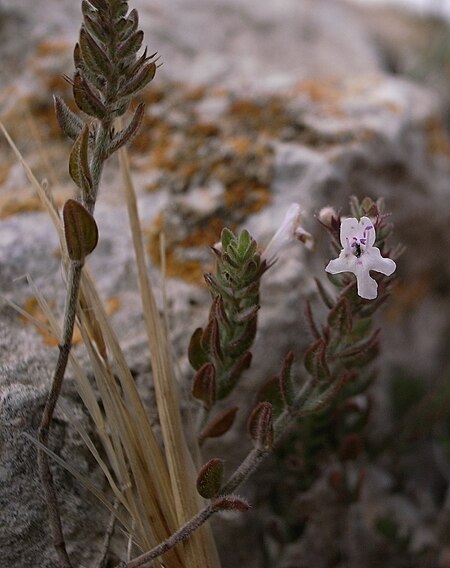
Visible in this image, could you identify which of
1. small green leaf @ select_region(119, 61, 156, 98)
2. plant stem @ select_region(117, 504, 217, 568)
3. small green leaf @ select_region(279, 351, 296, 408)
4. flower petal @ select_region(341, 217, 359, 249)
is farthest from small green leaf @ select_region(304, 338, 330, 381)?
small green leaf @ select_region(119, 61, 156, 98)

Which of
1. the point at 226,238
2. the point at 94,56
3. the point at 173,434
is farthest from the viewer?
the point at 173,434

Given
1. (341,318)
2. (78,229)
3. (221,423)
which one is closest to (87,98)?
(78,229)

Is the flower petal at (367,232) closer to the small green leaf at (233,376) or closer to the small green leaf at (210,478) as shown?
the small green leaf at (233,376)

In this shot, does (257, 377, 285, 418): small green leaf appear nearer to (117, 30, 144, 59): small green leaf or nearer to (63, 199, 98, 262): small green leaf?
(63, 199, 98, 262): small green leaf

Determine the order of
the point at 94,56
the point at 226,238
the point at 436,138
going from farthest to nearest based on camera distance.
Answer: the point at 436,138 → the point at 226,238 → the point at 94,56

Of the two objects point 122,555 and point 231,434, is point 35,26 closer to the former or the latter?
point 231,434

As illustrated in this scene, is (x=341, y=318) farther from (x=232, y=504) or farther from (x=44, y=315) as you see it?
(x=44, y=315)
